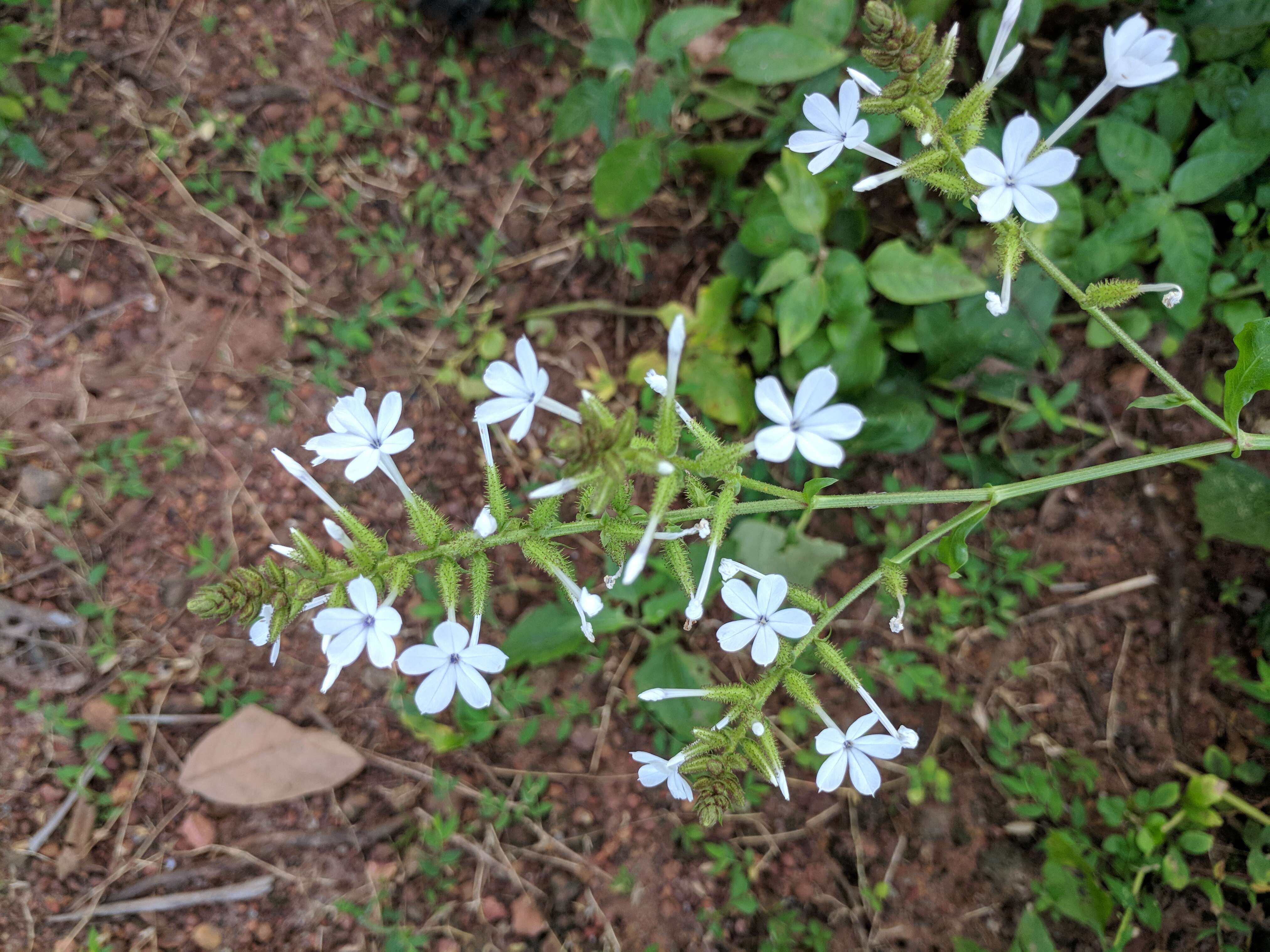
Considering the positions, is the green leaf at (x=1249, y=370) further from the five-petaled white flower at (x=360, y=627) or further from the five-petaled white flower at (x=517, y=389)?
the five-petaled white flower at (x=360, y=627)

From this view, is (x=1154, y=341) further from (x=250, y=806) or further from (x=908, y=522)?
(x=250, y=806)

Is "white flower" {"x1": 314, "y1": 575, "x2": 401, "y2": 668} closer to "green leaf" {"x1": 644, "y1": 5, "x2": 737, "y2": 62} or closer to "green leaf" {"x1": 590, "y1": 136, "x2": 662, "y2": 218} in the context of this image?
"green leaf" {"x1": 590, "y1": 136, "x2": 662, "y2": 218}

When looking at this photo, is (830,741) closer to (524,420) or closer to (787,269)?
(524,420)

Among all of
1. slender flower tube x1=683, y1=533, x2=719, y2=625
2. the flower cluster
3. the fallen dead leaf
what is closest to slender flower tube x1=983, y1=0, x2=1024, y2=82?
the flower cluster

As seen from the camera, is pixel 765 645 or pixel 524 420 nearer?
pixel 524 420

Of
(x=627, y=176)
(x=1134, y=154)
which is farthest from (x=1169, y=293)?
(x=627, y=176)

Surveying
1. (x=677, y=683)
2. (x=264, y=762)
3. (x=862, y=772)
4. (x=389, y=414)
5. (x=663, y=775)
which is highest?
(x=389, y=414)

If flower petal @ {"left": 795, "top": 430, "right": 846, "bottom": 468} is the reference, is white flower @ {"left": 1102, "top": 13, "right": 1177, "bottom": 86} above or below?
above
